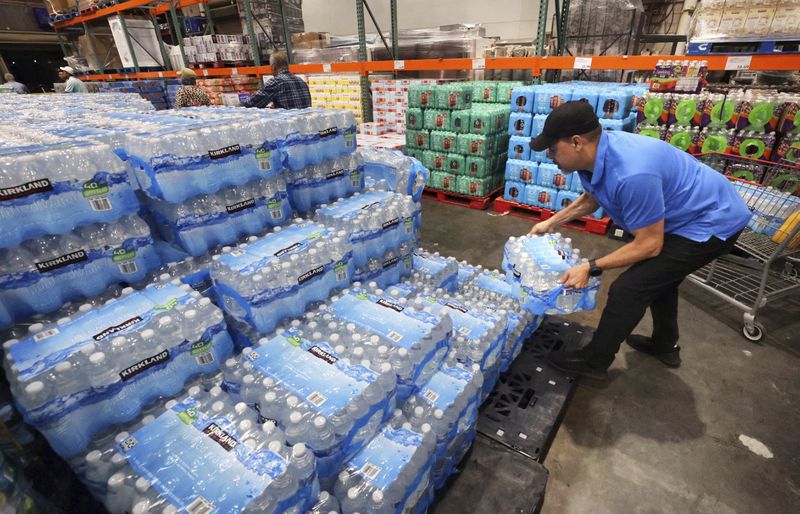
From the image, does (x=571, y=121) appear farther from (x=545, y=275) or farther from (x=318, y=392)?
(x=318, y=392)

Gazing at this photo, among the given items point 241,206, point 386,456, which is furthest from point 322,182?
point 386,456

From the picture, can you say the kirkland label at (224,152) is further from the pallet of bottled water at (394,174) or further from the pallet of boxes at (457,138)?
the pallet of boxes at (457,138)

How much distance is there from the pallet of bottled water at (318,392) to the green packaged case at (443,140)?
562cm

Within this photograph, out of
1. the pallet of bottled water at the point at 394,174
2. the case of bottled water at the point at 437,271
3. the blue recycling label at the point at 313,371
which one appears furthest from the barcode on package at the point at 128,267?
the pallet of bottled water at the point at 394,174

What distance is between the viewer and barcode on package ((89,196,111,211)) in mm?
2211

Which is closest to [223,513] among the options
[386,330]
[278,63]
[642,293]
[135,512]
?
[135,512]

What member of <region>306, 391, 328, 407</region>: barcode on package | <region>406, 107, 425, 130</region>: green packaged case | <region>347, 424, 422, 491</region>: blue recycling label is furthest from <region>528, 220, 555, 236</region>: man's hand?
<region>406, 107, 425, 130</region>: green packaged case

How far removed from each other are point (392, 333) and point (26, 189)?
2.04m

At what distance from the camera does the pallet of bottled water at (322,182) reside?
3.44 metres

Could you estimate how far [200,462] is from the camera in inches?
63.4

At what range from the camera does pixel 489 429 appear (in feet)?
9.15

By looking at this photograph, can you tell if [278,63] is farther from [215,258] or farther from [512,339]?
[512,339]

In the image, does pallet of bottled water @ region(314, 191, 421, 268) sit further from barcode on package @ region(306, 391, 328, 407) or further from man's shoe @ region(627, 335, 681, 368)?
man's shoe @ region(627, 335, 681, 368)

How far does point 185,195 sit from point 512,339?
2.67m
